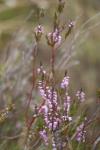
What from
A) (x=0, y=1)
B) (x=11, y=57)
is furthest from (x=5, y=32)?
(x=11, y=57)

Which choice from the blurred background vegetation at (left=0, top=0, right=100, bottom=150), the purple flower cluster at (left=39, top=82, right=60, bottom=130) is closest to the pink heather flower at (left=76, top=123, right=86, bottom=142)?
the purple flower cluster at (left=39, top=82, right=60, bottom=130)

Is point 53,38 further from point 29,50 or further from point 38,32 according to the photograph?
point 29,50

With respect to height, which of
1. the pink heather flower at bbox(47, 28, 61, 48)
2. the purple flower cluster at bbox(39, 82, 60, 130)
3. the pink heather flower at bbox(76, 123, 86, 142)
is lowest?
the pink heather flower at bbox(76, 123, 86, 142)

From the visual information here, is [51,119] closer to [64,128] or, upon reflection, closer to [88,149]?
[64,128]

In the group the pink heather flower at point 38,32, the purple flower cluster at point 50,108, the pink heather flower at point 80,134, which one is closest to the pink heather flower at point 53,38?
the pink heather flower at point 38,32

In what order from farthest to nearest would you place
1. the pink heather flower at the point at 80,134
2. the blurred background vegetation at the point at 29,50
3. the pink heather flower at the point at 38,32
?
1. the blurred background vegetation at the point at 29,50
2. the pink heather flower at the point at 80,134
3. the pink heather flower at the point at 38,32

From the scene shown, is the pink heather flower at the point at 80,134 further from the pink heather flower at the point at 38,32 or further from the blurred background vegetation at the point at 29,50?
the pink heather flower at the point at 38,32

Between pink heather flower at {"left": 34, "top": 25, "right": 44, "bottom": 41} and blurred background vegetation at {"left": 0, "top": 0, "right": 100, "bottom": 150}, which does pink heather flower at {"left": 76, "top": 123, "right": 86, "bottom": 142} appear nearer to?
blurred background vegetation at {"left": 0, "top": 0, "right": 100, "bottom": 150}

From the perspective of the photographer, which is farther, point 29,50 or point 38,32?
point 29,50

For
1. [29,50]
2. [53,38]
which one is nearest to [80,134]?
[53,38]

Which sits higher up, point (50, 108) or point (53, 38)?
point (53, 38)
